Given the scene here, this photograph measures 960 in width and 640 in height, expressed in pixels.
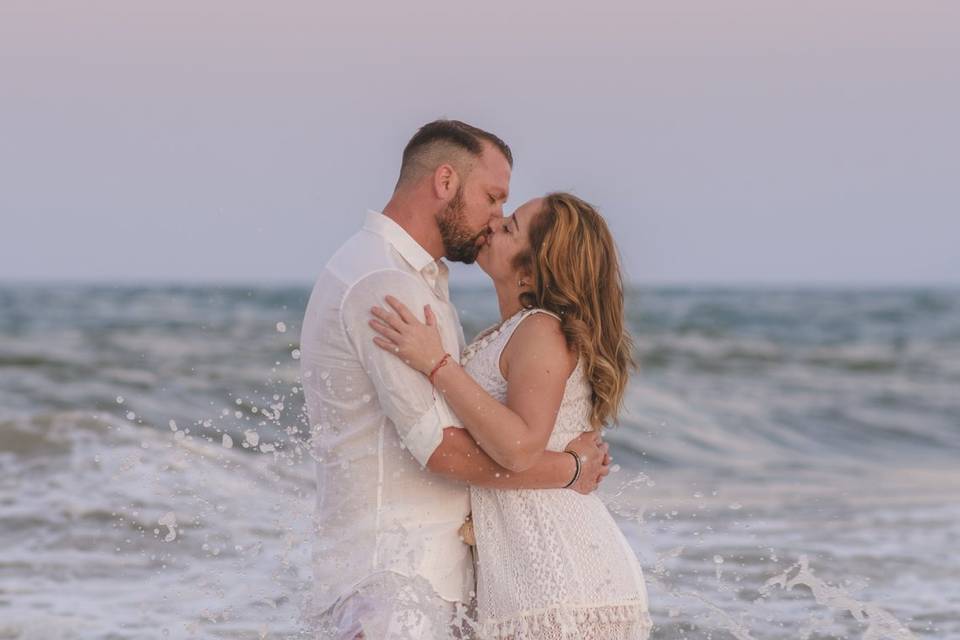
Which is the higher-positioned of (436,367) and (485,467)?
(436,367)

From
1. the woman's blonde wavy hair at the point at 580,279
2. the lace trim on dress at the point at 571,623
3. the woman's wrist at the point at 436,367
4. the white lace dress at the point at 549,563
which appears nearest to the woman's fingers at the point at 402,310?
the woman's wrist at the point at 436,367

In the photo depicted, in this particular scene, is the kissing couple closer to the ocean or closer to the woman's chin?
the woman's chin

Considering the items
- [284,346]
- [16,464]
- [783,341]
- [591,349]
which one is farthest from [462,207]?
[783,341]

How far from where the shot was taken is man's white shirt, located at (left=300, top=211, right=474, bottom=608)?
3.59 meters

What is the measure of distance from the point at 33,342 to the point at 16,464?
34.2 feet

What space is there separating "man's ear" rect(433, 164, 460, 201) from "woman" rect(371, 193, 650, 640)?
19 centimetres

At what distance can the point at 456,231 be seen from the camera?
3.89 m

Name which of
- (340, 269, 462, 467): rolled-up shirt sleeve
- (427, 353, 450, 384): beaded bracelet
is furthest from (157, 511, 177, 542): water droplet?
(427, 353, 450, 384): beaded bracelet

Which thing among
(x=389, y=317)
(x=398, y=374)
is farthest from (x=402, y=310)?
(x=398, y=374)

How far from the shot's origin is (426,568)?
3684mm

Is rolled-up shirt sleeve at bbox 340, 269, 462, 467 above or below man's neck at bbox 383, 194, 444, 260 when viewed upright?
below

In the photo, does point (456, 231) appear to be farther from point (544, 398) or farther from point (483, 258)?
point (544, 398)

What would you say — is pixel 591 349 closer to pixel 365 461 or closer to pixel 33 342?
pixel 365 461

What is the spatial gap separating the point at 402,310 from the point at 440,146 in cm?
59
